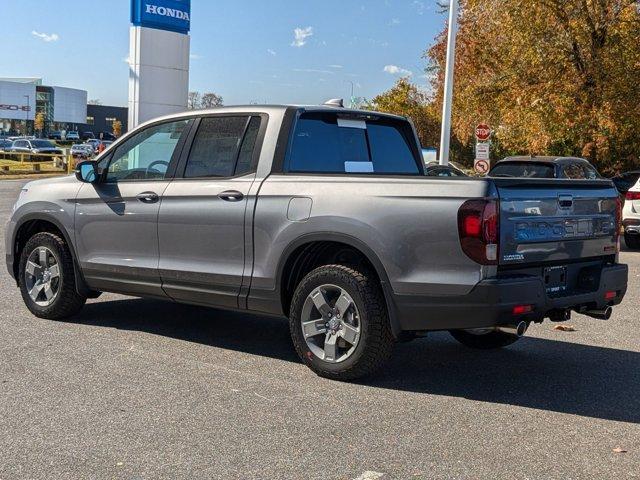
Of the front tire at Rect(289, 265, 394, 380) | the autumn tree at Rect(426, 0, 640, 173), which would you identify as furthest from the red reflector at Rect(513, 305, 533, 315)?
the autumn tree at Rect(426, 0, 640, 173)

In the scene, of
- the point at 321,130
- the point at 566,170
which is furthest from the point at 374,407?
the point at 566,170

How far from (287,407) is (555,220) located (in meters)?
2.13

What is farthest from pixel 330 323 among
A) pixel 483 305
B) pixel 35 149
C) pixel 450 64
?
pixel 35 149

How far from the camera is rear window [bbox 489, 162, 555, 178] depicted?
14047 mm

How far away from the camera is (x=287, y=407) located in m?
4.92

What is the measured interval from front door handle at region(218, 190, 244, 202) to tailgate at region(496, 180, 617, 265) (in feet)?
6.43

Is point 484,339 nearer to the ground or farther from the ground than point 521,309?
nearer to the ground

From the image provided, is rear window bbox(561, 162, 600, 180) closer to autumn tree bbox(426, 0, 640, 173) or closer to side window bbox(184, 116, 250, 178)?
autumn tree bbox(426, 0, 640, 173)

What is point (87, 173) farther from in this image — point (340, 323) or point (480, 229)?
point (480, 229)

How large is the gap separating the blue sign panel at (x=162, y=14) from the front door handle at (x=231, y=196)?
18.6 metres

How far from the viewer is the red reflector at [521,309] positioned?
4918 millimetres

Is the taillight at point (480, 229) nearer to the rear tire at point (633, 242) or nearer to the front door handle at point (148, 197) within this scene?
the front door handle at point (148, 197)

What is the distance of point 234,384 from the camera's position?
17.7ft

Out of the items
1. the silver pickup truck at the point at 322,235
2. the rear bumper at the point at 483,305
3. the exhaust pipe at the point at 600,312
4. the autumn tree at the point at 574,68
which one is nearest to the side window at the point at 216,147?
the silver pickup truck at the point at 322,235
